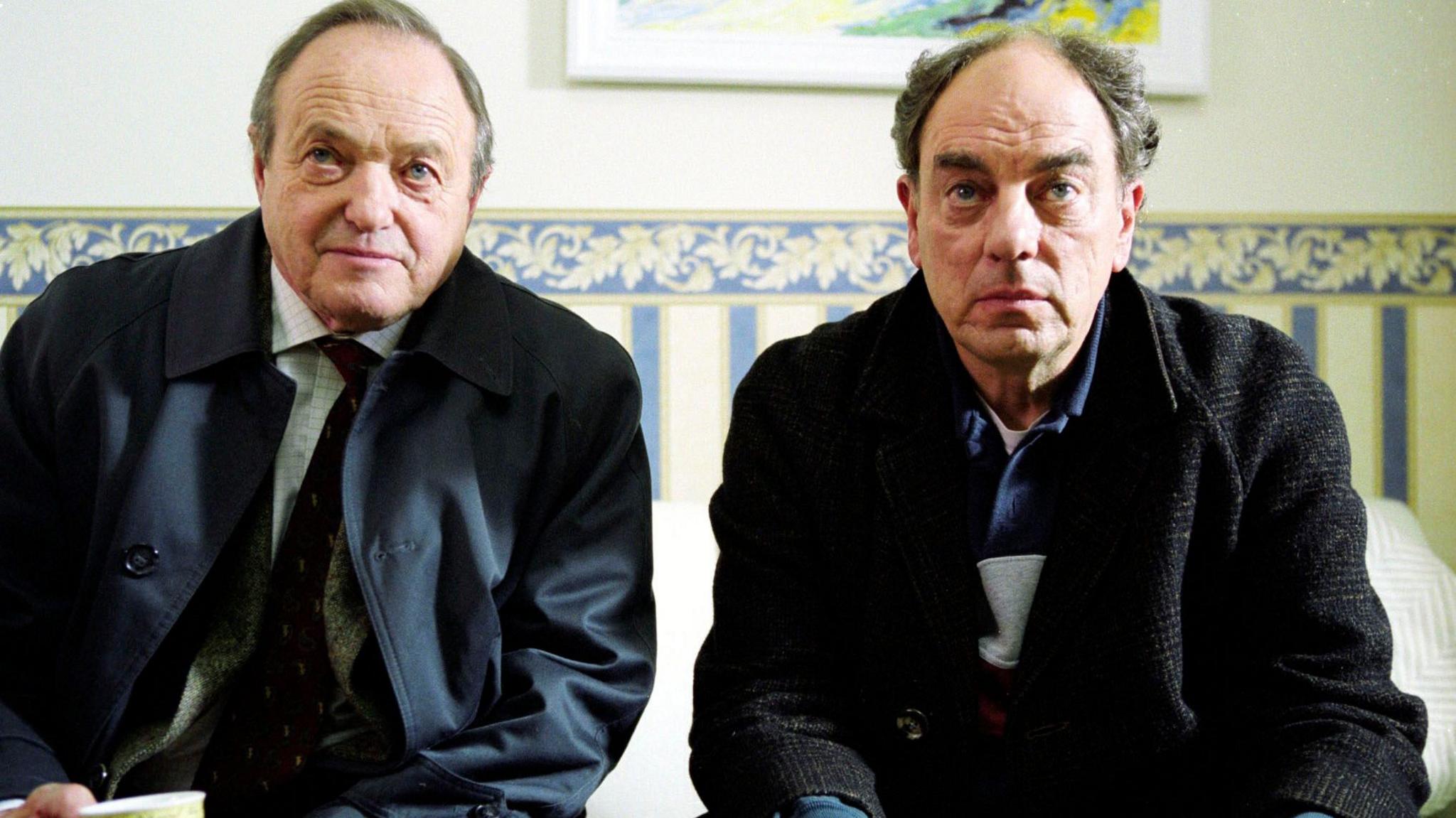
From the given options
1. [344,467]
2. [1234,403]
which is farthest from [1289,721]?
[344,467]

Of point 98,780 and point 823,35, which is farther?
point 823,35

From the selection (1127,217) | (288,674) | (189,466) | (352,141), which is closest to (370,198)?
(352,141)

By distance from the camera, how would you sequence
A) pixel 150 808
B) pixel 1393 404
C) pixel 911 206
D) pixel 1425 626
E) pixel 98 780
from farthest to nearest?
pixel 1393 404, pixel 1425 626, pixel 911 206, pixel 98 780, pixel 150 808

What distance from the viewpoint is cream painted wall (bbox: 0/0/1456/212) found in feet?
7.37

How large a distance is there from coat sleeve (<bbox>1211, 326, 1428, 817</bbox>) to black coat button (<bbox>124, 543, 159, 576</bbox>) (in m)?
1.11

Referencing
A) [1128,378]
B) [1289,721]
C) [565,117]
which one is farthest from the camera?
[565,117]

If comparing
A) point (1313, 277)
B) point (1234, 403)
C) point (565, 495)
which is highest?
point (1313, 277)

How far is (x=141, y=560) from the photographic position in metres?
1.38

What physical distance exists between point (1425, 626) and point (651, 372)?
1283 millimetres

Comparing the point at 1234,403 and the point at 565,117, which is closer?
the point at 1234,403

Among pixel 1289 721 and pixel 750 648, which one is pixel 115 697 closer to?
pixel 750 648

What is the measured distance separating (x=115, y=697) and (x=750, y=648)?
650 millimetres

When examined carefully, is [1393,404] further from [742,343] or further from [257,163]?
[257,163]

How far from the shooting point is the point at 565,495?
1.55 meters
